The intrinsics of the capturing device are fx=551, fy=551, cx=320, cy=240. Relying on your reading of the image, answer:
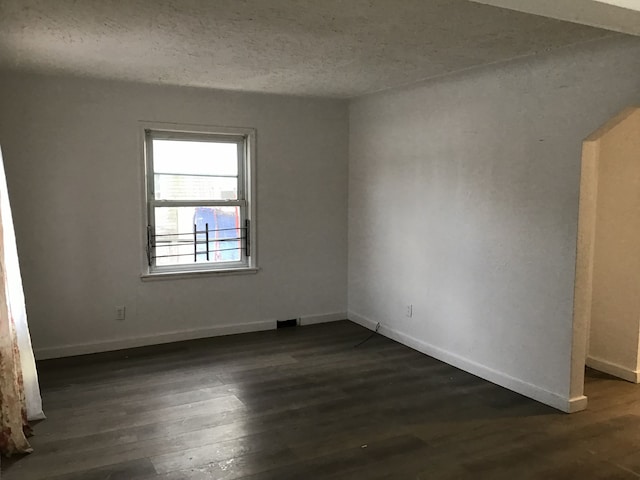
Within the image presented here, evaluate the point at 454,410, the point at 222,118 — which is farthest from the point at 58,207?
the point at 454,410

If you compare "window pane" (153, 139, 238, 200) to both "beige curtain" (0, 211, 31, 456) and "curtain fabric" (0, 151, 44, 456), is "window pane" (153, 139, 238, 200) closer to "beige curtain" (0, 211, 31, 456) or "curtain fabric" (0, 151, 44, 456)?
"curtain fabric" (0, 151, 44, 456)

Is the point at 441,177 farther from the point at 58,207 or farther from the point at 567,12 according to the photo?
the point at 58,207

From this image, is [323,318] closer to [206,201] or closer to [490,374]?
[206,201]

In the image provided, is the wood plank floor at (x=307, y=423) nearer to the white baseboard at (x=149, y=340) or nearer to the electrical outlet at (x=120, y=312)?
the white baseboard at (x=149, y=340)

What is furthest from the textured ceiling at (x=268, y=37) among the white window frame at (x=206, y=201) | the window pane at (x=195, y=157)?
the window pane at (x=195, y=157)

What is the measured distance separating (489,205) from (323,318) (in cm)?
237

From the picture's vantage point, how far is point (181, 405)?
3.66 metres

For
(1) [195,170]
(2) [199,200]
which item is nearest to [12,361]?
(2) [199,200]

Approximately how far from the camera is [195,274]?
5133 mm

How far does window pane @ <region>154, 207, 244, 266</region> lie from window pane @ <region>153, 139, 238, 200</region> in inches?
5.4

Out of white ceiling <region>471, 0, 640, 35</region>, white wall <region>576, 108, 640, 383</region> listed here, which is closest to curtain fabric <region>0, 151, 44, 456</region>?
white ceiling <region>471, 0, 640, 35</region>

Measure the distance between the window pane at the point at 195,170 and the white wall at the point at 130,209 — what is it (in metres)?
0.23

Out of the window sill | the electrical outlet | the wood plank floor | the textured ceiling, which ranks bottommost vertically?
the wood plank floor

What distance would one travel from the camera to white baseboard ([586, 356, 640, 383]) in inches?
163
